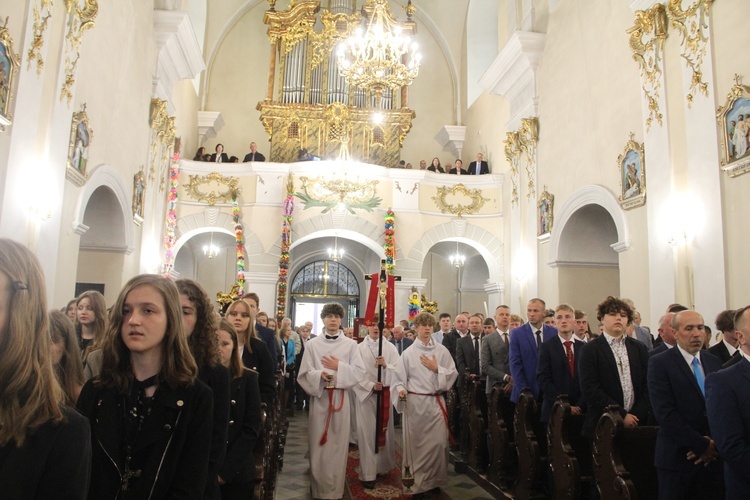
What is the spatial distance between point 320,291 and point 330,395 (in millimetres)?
14144

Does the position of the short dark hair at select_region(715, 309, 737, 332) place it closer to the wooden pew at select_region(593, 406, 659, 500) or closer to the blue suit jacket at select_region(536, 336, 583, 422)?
the blue suit jacket at select_region(536, 336, 583, 422)

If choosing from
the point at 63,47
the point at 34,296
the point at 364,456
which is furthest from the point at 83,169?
the point at 34,296

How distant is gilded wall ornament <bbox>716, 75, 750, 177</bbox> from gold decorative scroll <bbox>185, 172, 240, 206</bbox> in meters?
10.3

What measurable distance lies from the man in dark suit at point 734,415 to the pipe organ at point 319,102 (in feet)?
45.0

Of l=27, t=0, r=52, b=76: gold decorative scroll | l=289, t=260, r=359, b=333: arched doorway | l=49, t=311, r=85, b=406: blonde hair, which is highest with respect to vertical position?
l=27, t=0, r=52, b=76: gold decorative scroll

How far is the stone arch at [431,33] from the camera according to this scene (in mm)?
17844

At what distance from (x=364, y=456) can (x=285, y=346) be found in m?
4.39

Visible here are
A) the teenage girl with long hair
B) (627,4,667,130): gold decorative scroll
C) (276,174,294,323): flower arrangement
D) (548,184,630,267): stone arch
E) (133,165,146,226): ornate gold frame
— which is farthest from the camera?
(276,174,294,323): flower arrangement

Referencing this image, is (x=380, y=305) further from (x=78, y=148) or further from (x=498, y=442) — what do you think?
(x=78, y=148)

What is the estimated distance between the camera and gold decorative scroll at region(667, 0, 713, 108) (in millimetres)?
7367

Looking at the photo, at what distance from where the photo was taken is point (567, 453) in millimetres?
4453

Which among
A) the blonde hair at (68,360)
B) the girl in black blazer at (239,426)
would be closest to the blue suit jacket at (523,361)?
the girl in black blazer at (239,426)

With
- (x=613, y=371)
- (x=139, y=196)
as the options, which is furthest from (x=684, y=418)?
(x=139, y=196)

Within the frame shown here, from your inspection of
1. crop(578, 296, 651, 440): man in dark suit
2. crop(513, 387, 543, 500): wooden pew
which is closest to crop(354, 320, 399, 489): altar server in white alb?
crop(513, 387, 543, 500): wooden pew
